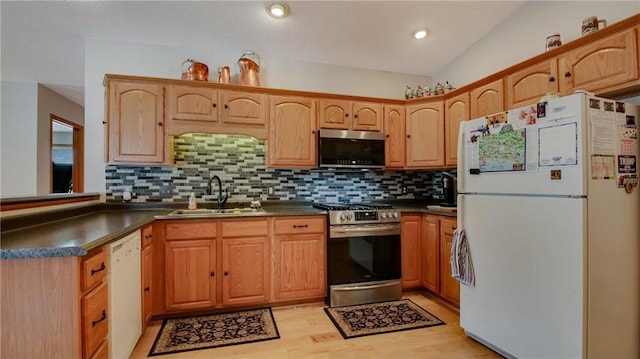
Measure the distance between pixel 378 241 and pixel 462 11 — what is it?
2225mm

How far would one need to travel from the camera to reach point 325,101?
3047 mm

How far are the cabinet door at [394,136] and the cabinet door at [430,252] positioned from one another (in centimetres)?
71

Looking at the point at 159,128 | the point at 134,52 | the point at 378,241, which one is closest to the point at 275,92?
the point at 159,128

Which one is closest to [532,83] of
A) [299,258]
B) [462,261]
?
[462,261]

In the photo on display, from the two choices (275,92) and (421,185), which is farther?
(421,185)

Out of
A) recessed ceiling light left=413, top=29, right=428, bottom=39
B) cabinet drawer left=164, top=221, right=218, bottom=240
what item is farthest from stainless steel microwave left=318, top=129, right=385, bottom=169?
cabinet drawer left=164, top=221, right=218, bottom=240

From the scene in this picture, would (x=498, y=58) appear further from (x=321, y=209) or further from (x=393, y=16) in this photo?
(x=321, y=209)

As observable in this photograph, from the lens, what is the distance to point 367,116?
10.4 ft

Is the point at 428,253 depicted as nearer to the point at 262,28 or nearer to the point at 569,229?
the point at 569,229

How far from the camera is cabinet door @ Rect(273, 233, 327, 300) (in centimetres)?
261

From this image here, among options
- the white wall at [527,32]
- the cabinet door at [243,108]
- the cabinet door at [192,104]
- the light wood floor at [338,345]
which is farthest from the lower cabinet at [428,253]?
the cabinet door at [192,104]

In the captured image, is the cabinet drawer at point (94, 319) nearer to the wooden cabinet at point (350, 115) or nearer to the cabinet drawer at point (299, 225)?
the cabinet drawer at point (299, 225)

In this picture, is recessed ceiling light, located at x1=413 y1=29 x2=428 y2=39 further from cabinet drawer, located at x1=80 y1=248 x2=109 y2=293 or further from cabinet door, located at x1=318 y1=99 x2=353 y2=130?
cabinet drawer, located at x1=80 y1=248 x2=109 y2=293

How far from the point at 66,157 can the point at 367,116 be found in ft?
26.0
